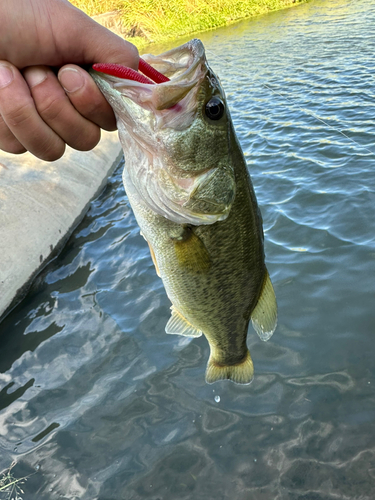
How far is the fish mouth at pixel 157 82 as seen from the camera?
5.42ft

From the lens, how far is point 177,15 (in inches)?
1148

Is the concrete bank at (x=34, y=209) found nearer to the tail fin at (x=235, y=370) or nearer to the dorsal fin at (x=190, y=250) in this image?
the tail fin at (x=235, y=370)

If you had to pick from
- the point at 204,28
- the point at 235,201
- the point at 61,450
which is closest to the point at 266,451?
the point at 61,450

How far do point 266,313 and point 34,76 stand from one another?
65.9 inches

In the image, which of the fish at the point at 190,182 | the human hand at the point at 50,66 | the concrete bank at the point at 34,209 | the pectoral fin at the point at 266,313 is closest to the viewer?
the human hand at the point at 50,66

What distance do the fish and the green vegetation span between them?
30013 millimetres

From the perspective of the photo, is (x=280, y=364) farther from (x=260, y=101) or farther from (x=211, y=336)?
(x=260, y=101)

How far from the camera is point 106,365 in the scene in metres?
4.46

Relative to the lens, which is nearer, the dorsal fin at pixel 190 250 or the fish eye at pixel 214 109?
the fish eye at pixel 214 109

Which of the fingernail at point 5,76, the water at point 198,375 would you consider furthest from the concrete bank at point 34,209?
the fingernail at point 5,76

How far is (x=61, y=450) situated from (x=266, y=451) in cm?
173

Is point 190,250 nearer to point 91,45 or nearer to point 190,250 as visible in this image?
point 190,250

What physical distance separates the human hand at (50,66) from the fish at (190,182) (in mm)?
90

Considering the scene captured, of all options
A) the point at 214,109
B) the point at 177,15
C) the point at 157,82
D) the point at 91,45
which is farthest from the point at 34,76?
the point at 177,15
